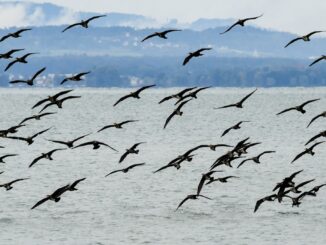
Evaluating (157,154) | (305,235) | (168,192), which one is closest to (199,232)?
(305,235)

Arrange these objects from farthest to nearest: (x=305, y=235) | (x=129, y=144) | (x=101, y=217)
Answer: (x=129, y=144) → (x=101, y=217) → (x=305, y=235)

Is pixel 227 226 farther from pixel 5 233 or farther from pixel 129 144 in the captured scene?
pixel 129 144

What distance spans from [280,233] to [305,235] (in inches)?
61.7

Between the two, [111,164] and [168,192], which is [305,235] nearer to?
[168,192]

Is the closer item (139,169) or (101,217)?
(101,217)

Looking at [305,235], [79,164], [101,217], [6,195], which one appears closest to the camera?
[305,235]

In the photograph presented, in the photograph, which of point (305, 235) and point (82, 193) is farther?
point (82, 193)

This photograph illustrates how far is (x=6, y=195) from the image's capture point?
82.4m

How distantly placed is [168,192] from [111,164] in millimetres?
30428

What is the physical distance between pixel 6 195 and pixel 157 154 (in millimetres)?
48504

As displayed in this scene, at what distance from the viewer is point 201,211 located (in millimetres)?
72750

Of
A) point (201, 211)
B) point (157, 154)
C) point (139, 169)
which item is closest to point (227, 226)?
point (201, 211)

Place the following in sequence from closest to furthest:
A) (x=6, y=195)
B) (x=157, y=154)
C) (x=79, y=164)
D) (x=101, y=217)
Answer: (x=101, y=217)
(x=6, y=195)
(x=79, y=164)
(x=157, y=154)

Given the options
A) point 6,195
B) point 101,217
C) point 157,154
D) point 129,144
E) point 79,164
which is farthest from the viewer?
point 129,144
